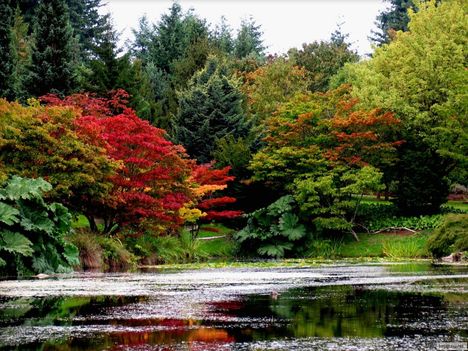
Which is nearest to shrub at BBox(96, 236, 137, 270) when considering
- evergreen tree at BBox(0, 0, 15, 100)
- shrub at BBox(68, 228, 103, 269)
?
shrub at BBox(68, 228, 103, 269)

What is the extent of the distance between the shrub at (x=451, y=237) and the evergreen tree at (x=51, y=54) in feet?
92.2

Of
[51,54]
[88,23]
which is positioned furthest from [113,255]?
[88,23]

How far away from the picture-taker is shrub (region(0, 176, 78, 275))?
24938 millimetres

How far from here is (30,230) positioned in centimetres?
2586

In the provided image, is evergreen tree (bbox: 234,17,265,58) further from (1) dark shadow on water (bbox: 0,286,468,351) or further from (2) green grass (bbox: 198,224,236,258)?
(1) dark shadow on water (bbox: 0,286,468,351)

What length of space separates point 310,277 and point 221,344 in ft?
45.6

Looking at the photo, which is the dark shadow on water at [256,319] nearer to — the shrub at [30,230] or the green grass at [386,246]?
the shrub at [30,230]

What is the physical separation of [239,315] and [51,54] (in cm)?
4482

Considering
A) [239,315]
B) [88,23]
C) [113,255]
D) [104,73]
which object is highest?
[88,23]

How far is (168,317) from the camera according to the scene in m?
13.3

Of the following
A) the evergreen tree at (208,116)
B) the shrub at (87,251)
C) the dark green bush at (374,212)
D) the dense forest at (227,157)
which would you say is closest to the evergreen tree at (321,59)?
the dense forest at (227,157)

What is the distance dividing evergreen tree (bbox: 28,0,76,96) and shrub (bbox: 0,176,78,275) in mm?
28571

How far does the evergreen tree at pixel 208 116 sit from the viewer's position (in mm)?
58531

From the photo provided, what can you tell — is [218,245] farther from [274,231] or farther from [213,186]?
[213,186]
